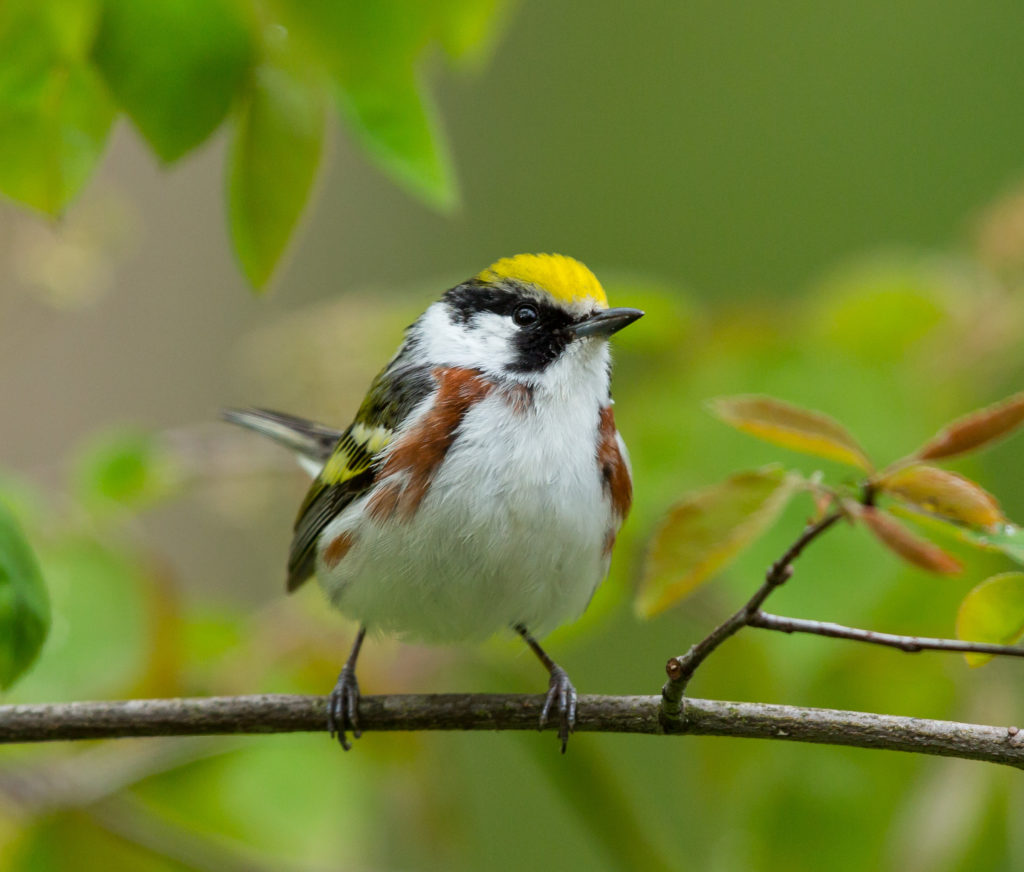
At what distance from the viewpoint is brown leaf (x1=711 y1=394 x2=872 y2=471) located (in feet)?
5.16

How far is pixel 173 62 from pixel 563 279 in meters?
1.06

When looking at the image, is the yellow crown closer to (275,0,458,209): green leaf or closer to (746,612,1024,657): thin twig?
(275,0,458,209): green leaf

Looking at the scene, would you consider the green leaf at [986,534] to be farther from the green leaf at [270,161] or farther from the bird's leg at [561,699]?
the green leaf at [270,161]

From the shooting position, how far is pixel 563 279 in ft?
8.11

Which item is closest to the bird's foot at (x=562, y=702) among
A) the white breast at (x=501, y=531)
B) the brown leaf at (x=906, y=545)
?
the white breast at (x=501, y=531)

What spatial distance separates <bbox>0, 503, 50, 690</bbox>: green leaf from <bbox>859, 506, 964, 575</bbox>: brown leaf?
1.11m

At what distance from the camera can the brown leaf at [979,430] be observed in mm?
1491

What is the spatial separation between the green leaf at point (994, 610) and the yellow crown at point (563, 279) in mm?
1226

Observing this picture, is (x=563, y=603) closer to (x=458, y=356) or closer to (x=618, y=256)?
(x=458, y=356)

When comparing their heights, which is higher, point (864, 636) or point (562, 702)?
point (864, 636)

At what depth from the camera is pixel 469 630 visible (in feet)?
8.05

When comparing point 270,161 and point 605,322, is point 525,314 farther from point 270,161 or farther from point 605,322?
point 270,161

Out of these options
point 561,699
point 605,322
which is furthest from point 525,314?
point 561,699

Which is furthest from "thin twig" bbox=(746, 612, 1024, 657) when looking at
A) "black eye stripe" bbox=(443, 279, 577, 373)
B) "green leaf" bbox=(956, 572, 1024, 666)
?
"black eye stripe" bbox=(443, 279, 577, 373)
